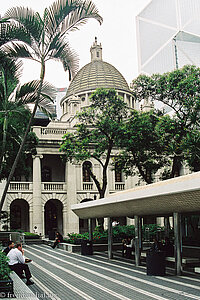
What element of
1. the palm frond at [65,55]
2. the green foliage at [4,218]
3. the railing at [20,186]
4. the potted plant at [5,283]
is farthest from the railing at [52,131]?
the potted plant at [5,283]

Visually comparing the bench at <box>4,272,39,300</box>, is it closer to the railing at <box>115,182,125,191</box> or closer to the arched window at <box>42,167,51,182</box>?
the railing at <box>115,182,125,191</box>

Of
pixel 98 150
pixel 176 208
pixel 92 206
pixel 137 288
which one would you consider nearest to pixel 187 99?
pixel 98 150

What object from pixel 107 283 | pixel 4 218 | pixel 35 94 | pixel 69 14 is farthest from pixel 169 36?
pixel 107 283

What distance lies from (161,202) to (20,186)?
30.1 meters

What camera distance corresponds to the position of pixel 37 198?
42.5 metres

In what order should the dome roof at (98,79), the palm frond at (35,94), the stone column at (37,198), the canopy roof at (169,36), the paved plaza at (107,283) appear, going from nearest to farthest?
1. the paved plaza at (107,283)
2. the palm frond at (35,94)
3. the stone column at (37,198)
4. the canopy roof at (169,36)
5. the dome roof at (98,79)

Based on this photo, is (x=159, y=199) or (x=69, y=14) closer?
(x=159, y=199)

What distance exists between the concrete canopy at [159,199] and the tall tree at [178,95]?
317 inches

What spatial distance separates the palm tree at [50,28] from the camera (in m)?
14.7

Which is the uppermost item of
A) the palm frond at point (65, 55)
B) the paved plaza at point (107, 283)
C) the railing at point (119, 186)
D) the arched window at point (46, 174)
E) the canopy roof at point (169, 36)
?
the canopy roof at point (169, 36)

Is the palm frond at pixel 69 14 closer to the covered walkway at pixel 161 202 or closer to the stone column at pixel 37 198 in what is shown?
the covered walkway at pixel 161 202

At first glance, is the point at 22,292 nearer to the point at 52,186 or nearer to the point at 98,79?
the point at 52,186

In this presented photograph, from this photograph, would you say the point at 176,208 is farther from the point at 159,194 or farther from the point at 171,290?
the point at 171,290

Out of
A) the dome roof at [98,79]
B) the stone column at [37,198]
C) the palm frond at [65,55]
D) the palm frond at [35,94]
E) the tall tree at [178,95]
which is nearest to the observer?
the palm frond at [65,55]
